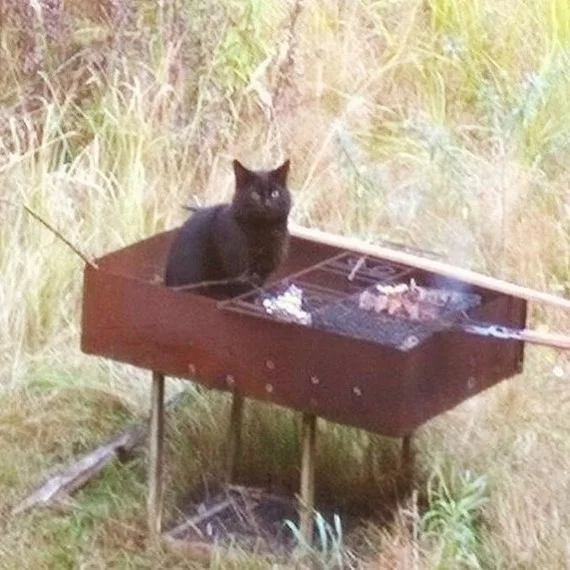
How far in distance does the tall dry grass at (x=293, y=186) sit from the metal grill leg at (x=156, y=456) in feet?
0.20

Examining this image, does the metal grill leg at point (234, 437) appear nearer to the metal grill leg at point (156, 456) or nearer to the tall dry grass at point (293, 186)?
the tall dry grass at point (293, 186)

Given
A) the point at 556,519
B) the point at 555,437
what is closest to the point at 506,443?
the point at 555,437

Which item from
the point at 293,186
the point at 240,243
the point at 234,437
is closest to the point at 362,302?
the point at 240,243

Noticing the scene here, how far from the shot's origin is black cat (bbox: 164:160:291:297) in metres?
3.51

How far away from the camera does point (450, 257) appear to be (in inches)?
180

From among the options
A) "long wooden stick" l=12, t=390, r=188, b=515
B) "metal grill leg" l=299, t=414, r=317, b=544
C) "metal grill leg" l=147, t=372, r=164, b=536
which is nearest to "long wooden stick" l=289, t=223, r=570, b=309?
"metal grill leg" l=299, t=414, r=317, b=544

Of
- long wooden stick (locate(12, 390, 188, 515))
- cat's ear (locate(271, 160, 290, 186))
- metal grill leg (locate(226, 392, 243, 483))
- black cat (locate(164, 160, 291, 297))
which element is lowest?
long wooden stick (locate(12, 390, 188, 515))

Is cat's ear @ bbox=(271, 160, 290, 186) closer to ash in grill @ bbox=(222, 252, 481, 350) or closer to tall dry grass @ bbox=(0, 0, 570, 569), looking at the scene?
ash in grill @ bbox=(222, 252, 481, 350)

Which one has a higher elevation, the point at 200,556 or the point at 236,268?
the point at 236,268

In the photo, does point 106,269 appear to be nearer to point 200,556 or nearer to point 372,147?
point 200,556

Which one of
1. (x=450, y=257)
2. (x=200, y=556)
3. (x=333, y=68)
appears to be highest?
(x=333, y=68)

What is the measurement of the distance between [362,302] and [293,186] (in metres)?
1.52

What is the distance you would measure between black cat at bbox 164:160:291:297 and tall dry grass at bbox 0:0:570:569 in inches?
17.5

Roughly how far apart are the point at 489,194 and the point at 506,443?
1.38 metres
